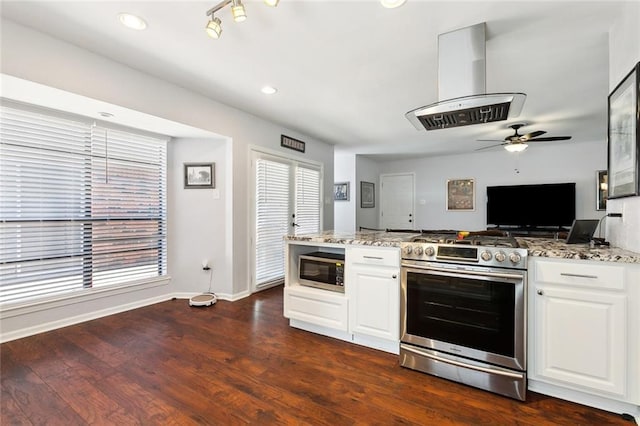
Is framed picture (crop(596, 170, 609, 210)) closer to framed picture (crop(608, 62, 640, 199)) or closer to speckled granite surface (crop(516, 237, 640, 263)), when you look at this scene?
framed picture (crop(608, 62, 640, 199))

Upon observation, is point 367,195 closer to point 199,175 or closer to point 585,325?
point 199,175

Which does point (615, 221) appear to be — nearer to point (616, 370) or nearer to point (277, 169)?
point (616, 370)

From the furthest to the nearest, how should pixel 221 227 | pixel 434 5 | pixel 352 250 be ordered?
pixel 221 227, pixel 352 250, pixel 434 5

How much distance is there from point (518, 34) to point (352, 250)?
2.04 m

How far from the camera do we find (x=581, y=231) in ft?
6.64

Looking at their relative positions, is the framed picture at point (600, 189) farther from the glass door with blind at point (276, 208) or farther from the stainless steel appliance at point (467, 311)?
the glass door with blind at point (276, 208)

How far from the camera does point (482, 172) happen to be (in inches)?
256

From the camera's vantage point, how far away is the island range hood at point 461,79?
198 cm

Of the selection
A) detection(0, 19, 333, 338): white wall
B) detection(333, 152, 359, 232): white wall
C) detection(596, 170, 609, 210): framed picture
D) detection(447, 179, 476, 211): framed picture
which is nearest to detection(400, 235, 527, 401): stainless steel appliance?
detection(0, 19, 333, 338): white wall

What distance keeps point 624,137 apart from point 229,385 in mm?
2963

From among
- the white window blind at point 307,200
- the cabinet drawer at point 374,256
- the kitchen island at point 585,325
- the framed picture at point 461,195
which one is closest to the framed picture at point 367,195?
the framed picture at point 461,195

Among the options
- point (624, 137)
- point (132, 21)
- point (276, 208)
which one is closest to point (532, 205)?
point (624, 137)

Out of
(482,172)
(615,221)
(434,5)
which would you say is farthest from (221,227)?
(482,172)

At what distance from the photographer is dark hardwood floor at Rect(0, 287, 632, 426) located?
1592 mm
